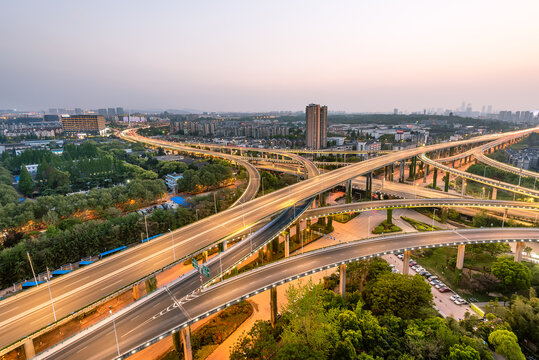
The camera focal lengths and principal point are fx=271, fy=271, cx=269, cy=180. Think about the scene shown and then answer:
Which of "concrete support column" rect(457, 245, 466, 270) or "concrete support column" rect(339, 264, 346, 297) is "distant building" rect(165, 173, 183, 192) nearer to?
"concrete support column" rect(339, 264, 346, 297)

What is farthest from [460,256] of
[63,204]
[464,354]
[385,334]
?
[63,204]

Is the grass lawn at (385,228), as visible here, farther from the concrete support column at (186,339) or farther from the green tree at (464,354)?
the concrete support column at (186,339)

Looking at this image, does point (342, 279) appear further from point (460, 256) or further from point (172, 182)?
point (172, 182)

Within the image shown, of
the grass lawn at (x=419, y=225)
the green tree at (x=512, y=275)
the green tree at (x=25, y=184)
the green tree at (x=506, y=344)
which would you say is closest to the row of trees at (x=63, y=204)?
the green tree at (x=25, y=184)

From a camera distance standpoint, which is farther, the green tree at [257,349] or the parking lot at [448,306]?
the parking lot at [448,306]

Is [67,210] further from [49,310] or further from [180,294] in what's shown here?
[180,294]

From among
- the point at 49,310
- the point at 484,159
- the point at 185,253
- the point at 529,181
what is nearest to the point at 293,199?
the point at 185,253

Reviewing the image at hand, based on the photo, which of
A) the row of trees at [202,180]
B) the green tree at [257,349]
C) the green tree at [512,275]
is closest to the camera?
the green tree at [257,349]
